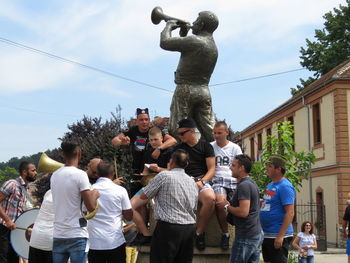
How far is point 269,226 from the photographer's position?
6.62 meters

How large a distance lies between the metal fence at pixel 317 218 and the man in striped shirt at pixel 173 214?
1924cm

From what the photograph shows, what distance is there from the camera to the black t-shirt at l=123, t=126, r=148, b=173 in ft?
26.0

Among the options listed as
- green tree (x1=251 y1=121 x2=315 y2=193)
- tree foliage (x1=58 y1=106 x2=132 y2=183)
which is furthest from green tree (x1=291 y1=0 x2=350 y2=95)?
green tree (x1=251 y1=121 x2=315 y2=193)

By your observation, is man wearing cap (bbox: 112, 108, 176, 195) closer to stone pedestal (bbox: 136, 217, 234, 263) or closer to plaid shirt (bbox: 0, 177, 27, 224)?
stone pedestal (bbox: 136, 217, 234, 263)

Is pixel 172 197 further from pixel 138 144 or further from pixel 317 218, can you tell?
pixel 317 218

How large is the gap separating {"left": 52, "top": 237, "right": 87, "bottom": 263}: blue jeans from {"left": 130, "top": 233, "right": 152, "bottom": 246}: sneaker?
195 cm

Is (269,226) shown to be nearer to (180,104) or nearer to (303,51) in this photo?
(180,104)

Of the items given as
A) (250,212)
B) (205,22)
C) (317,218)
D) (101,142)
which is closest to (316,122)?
(317,218)

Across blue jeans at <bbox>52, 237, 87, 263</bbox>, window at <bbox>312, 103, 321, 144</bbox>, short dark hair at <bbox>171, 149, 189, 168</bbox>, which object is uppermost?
window at <bbox>312, 103, 321, 144</bbox>

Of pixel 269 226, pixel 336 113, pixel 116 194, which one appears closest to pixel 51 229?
pixel 116 194

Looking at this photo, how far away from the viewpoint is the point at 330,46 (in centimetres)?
3838

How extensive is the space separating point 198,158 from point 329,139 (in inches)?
867

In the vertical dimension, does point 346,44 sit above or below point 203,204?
above

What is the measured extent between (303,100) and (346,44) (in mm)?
8695
